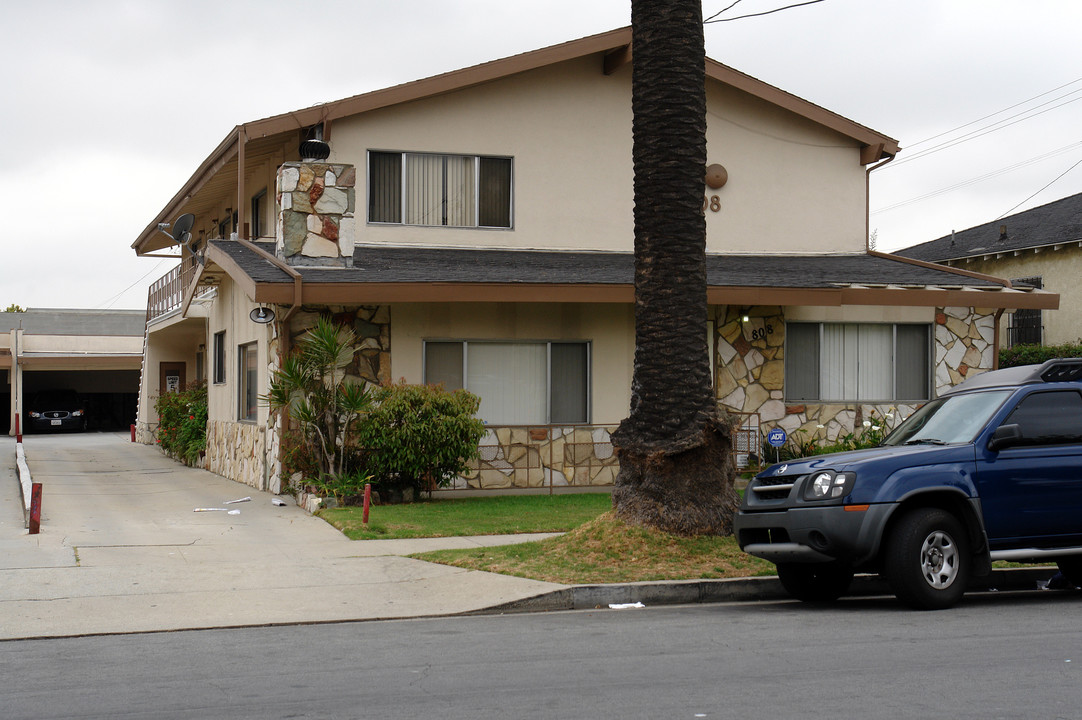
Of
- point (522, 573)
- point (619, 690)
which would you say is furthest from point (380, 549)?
point (619, 690)

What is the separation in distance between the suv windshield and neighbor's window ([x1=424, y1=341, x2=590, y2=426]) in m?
8.36

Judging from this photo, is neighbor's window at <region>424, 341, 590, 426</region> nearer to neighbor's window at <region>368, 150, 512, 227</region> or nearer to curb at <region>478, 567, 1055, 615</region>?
neighbor's window at <region>368, 150, 512, 227</region>

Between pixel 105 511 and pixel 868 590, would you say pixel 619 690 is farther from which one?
pixel 105 511

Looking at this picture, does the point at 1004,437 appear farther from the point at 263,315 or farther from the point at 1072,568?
the point at 263,315

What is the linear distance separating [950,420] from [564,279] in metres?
7.81

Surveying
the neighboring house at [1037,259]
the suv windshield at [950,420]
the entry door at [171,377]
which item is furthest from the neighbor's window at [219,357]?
the neighboring house at [1037,259]

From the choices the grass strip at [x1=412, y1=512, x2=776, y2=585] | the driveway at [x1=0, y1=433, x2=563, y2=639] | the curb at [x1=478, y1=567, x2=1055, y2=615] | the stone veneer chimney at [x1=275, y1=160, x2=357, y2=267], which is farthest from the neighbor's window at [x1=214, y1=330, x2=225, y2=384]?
the curb at [x1=478, y1=567, x2=1055, y2=615]

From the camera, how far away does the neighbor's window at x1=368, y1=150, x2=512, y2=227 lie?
19281 millimetres

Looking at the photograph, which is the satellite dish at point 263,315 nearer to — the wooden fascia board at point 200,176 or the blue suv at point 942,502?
the wooden fascia board at point 200,176

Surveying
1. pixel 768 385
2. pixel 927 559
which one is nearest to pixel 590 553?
pixel 927 559

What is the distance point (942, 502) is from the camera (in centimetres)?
913

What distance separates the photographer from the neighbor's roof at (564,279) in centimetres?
1587

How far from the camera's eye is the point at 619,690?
6469 millimetres

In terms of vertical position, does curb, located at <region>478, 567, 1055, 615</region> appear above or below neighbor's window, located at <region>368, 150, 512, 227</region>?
below
